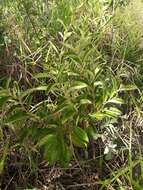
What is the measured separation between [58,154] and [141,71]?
70cm

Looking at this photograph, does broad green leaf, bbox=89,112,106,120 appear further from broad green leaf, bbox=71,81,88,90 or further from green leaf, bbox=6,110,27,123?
green leaf, bbox=6,110,27,123

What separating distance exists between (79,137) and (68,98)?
14 cm

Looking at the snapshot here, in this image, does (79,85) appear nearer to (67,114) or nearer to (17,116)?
(67,114)

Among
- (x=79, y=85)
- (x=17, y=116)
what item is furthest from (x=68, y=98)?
(x=17, y=116)

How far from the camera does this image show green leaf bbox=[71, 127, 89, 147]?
4.67 ft

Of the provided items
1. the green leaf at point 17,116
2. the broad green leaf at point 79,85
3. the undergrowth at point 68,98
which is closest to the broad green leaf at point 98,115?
the undergrowth at point 68,98

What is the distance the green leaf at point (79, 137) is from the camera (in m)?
1.42

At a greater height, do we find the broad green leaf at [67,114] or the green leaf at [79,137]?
the broad green leaf at [67,114]

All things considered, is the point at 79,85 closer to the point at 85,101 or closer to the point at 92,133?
the point at 85,101

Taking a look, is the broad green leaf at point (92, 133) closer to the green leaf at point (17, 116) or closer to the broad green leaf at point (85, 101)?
the broad green leaf at point (85, 101)

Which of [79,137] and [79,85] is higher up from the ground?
[79,85]

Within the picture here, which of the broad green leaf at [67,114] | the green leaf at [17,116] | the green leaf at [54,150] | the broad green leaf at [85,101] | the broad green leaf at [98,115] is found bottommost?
the green leaf at [54,150]

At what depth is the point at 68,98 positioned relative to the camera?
4.74 feet

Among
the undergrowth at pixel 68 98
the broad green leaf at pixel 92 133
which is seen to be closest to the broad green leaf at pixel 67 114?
the undergrowth at pixel 68 98
